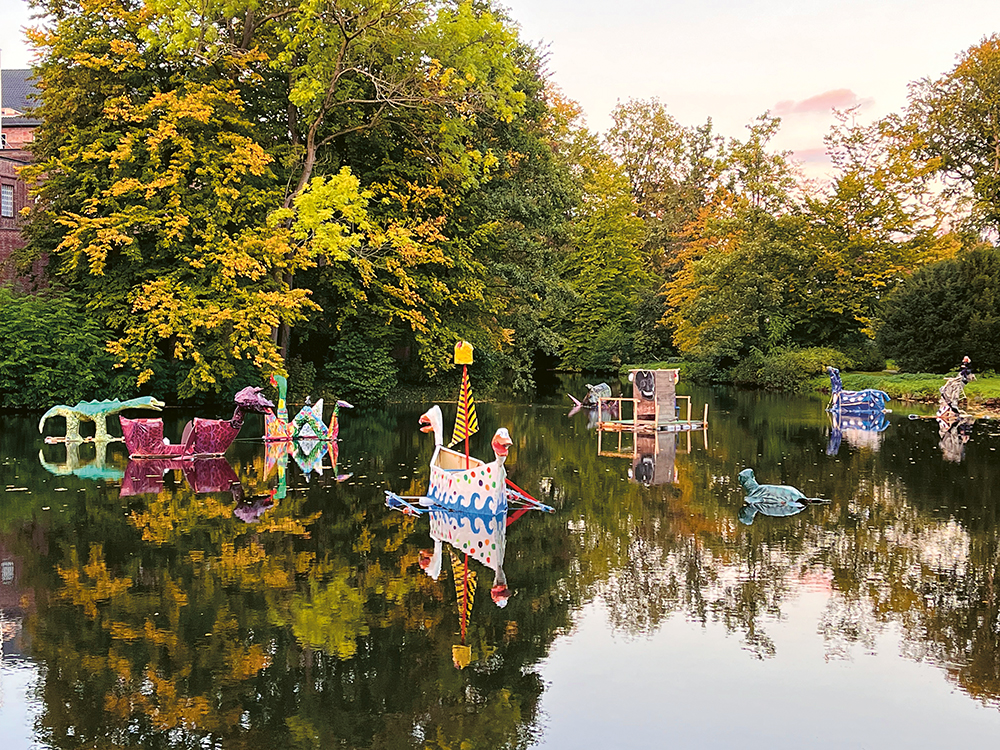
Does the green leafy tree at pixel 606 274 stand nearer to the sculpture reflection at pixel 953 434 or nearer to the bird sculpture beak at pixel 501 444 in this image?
the sculpture reflection at pixel 953 434

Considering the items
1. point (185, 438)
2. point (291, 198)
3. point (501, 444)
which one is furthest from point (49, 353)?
point (501, 444)

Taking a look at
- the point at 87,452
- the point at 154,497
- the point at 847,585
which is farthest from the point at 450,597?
the point at 87,452

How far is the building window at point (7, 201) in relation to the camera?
3734 cm

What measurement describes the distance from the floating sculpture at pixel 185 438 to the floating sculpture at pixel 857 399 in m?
18.5

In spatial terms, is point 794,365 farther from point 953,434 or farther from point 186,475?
point 186,475

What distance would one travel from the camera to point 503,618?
7797 millimetres

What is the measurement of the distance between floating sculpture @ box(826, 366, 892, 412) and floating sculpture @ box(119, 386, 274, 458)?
1847 cm

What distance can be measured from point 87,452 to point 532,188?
66.0ft

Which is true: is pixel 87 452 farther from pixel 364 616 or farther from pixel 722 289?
pixel 722 289

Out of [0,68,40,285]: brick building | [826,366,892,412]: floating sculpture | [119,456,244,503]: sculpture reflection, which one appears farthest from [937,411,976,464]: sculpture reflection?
[0,68,40,285]: brick building

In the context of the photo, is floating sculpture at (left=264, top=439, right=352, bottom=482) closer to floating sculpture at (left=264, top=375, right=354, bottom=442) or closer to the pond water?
floating sculpture at (left=264, top=375, right=354, bottom=442)

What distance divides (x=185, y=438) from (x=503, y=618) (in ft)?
39.4

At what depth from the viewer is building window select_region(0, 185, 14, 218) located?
123 ft

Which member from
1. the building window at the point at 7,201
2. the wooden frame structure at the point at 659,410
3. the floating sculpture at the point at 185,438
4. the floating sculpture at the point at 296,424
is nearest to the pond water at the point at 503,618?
the floating sculpture at the point at 185,438
